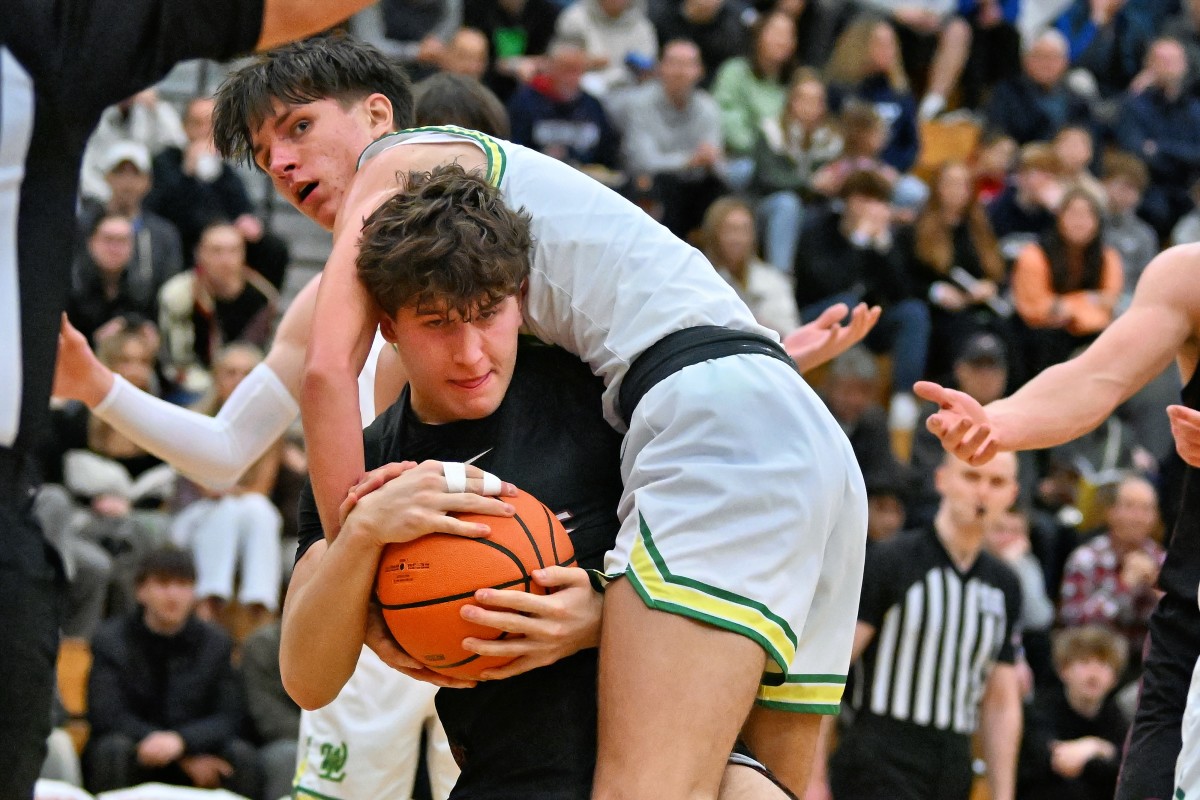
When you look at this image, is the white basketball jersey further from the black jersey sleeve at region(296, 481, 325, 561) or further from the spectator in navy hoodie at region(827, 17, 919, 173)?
the spectator in navy hoodie at region(827, 17, 919, 173)

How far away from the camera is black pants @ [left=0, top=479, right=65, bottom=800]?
108 inches

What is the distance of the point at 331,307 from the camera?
3.41m

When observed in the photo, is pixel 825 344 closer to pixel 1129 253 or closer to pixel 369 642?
pixel 369 642

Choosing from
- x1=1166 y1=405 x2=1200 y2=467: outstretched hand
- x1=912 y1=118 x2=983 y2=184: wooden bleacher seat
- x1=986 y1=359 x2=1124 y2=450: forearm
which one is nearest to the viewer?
x1=1166 y1=405 x2=1200 y2=467: outstretched hand

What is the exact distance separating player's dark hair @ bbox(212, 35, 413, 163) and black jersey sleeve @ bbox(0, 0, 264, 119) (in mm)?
1214

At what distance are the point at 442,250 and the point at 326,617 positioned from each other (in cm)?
78

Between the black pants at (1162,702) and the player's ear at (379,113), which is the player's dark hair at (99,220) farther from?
the black pants at (1162,702)

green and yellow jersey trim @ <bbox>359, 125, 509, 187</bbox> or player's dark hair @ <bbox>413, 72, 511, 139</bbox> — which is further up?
green and yellow jersey trim @ <bbox>359, 125, 509, 187</bbox>

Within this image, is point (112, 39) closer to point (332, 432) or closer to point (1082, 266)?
point (332, 432)

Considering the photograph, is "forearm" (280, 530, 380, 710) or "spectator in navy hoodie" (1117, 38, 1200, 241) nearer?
"forearm" (280, 530, 380, 710)

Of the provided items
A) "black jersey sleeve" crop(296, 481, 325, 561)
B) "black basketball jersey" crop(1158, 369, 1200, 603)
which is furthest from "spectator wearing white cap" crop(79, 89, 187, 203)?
"black basketball jersey" crop(1158, 369, 1200, 603)

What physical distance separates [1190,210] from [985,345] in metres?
4.28

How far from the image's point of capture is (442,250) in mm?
3367

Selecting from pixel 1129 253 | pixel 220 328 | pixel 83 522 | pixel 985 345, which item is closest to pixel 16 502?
pixel 83 522
